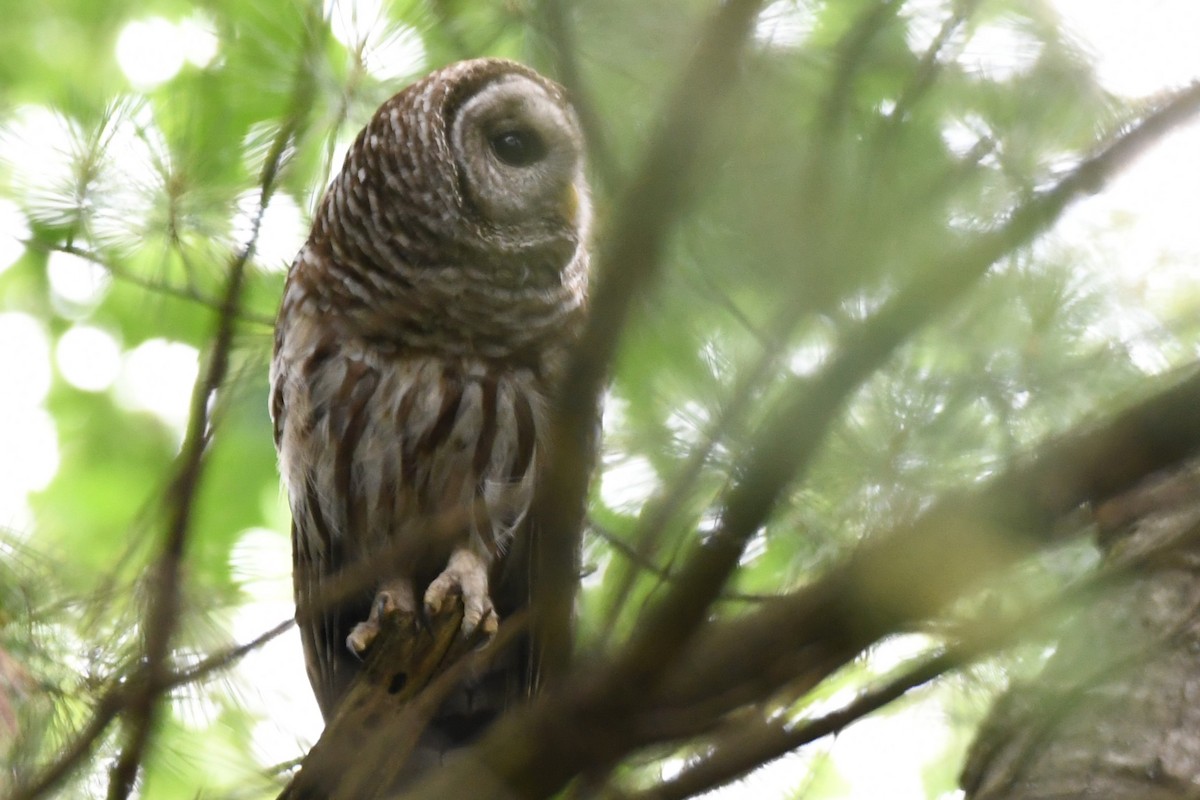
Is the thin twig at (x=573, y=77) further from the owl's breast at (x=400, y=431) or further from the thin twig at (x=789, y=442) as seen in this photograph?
the owl's breast at (x=400, y=431)

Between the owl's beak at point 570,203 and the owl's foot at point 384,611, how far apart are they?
3.53ft

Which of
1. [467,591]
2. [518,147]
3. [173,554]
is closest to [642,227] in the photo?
[173,554]

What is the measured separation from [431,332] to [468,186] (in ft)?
1.46

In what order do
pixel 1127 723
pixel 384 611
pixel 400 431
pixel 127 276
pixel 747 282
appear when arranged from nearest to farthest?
pixel 747 282 → pixel 1127 723 → pixel 384 611 → pixel 127 276 → pixel 400 431

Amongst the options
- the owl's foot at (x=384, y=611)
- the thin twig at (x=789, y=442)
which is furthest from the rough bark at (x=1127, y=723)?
the owl's foot at (x=384, y=611)

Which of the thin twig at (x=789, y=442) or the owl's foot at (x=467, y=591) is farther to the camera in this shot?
the owl's foot at (x=467, y=591)

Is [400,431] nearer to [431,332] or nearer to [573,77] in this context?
[431,332]

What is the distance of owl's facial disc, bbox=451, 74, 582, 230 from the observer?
3.49m

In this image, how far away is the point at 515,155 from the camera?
3625 millimetres

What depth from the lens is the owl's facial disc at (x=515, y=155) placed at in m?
3.49

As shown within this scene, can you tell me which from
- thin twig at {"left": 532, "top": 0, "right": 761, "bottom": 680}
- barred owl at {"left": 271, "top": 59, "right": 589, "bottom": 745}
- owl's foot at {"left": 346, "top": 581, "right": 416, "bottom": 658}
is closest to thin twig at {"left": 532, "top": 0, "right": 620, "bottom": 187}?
thin twig at {"left": 532, "top": 0, "right": 761, "bottom": 680}

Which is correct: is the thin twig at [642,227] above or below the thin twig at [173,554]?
below

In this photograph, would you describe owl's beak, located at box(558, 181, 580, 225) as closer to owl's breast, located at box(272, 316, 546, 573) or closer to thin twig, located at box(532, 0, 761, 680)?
owl's breast, located at box(272, 316, 546, 573)

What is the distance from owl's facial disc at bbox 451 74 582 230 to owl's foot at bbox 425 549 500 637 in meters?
0.96
